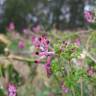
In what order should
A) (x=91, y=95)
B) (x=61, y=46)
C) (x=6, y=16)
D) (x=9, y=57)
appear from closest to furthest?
(x=61, y=46) → (x=91, y=95) → (x=9, y=57) → (x=6, y=16)

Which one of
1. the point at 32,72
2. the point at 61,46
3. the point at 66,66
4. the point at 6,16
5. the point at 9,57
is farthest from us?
the point at 6,16

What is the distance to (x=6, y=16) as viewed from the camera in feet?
68.9

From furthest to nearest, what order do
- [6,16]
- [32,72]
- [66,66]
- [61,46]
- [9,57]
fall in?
[6,16]
[32,72]
[9,57]
[66,66]
[61,46]

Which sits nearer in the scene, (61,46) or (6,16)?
(61,46)

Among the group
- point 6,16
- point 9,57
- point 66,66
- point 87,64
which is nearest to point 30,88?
point 9,57

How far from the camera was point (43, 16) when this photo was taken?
22156 mm

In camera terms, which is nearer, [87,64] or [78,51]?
[78,51]

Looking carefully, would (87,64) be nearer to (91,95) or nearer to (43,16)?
(91,95)

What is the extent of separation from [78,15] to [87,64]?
19.3 m

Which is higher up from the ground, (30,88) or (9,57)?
(9,57)

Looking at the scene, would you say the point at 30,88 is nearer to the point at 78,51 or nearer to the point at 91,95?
the point at 91,95

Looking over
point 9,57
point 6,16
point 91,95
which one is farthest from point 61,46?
point 6,16

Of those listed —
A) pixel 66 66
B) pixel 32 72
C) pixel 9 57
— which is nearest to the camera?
pixel 66 66

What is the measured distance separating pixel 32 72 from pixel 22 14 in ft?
56.1
